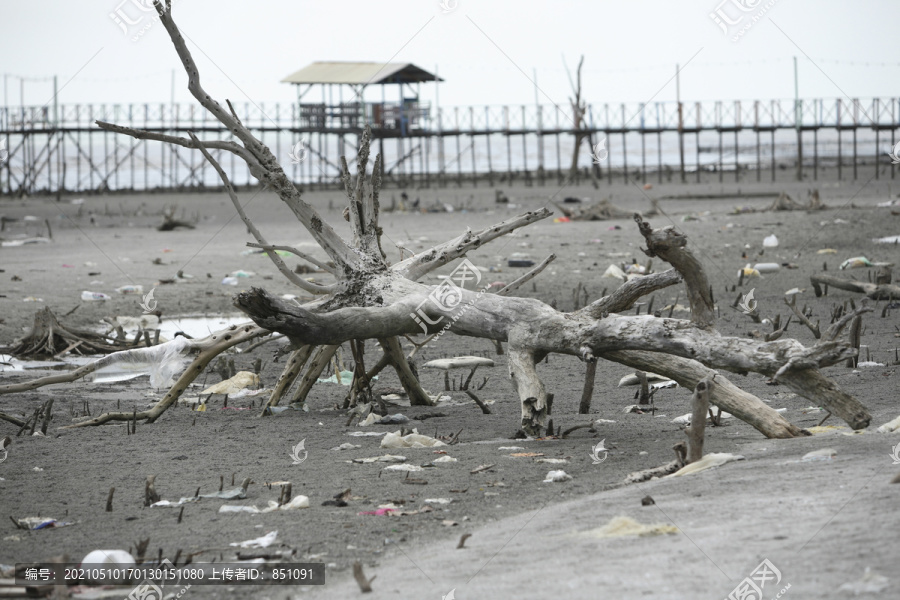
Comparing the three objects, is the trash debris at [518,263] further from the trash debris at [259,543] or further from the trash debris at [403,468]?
the trash debris at [259,543]

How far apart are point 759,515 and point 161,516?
2.34 m

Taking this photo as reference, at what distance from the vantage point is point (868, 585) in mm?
2219

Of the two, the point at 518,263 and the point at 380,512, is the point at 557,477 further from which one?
the point at 518,263

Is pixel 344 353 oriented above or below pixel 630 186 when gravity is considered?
below

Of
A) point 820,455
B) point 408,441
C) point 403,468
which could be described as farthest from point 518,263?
point 820,455

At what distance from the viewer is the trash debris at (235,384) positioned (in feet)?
21.6

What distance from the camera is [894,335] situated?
7324 millimetres

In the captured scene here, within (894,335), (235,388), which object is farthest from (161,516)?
(894,335)

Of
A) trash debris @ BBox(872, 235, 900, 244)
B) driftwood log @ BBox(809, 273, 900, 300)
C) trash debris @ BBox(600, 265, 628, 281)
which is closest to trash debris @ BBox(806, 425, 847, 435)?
driftwood log @ BBox(809, 273, 900, 300)

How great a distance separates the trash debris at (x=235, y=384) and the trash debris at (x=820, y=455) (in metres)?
4.13

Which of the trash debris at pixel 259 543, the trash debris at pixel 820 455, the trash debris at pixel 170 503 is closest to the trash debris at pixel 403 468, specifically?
the trash debris at pixel 170 503

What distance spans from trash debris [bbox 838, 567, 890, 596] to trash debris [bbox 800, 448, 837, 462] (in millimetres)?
1373

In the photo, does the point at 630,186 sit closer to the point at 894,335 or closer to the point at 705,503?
the point at 894,335

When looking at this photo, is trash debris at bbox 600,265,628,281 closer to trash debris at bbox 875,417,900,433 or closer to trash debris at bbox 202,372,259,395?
trash debris at bbox 202,372,259,395
